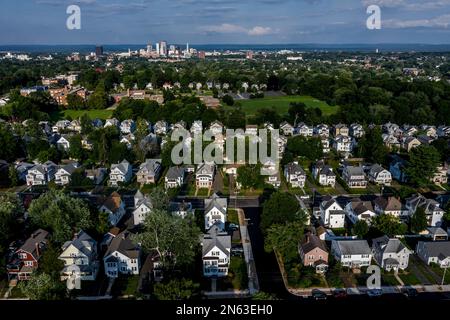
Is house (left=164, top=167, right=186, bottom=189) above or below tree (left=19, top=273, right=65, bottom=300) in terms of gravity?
above

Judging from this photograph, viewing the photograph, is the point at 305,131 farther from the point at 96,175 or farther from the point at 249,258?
the point at 249,258

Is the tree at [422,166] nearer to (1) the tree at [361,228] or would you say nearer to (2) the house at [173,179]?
(1) the tree at [361,228]

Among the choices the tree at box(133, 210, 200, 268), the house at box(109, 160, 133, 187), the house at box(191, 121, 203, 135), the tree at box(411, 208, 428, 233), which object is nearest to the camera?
the tree at box(133, 210, 200, 268)

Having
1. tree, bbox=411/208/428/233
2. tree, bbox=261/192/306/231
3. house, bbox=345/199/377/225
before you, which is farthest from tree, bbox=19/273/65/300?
tree, bbox=411/208/428/233

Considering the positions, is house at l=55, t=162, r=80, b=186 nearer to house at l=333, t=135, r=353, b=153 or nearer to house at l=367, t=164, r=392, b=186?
house at l=367, t=164, r=392, b=186

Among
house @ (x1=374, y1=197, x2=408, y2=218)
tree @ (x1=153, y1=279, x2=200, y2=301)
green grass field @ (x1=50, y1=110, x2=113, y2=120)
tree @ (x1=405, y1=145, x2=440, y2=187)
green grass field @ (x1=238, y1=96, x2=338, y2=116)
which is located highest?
green grass field @ (x1=238, y1=96, x2=338, y2=116)
